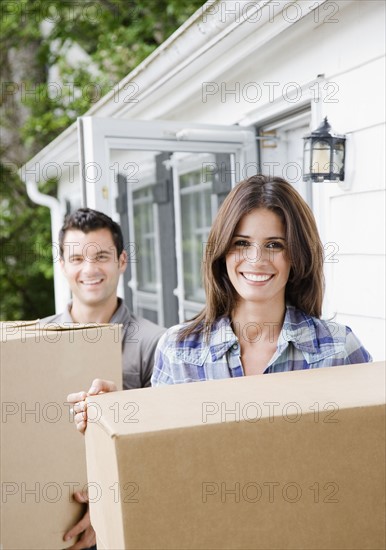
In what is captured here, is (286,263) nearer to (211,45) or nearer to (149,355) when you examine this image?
(149,355)

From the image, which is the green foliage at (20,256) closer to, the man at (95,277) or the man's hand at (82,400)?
the man at (95,277)

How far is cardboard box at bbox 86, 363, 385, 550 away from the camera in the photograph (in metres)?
0.76

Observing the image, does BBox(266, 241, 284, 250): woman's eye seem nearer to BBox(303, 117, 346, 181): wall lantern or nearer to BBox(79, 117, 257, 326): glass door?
BBox(303, 117, 346, 181): wall lantern

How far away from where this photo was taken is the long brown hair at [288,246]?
4.60ft

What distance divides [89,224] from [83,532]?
2.98 feet

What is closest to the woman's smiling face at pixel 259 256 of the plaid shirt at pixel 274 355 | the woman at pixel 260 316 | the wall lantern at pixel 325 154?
the woman at pixel 260 316

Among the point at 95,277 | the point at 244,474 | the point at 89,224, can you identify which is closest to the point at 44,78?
the point at 89,224

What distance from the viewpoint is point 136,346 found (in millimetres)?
1857

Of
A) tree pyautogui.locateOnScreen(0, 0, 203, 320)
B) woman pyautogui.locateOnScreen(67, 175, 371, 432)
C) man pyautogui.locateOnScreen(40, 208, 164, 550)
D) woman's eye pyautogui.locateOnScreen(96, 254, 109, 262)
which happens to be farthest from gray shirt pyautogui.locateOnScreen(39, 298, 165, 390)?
tree pyautogui.locateOnScreen(0, 0, 203, 320)

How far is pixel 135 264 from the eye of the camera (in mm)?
4758

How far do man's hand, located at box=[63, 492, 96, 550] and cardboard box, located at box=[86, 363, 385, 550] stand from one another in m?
0.64

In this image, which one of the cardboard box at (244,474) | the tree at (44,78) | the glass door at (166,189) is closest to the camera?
the cardboard box at (244,474)

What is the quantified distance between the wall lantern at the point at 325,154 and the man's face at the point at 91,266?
2.33 ft

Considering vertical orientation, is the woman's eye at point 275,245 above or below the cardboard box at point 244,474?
above
